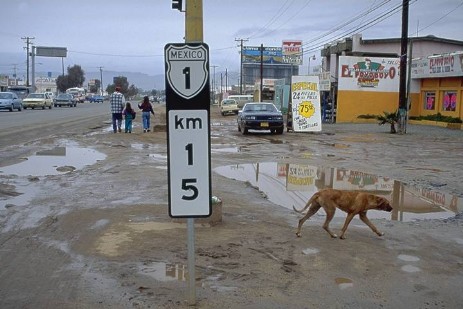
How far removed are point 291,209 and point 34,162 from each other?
8.10m

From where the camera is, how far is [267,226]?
300 inches

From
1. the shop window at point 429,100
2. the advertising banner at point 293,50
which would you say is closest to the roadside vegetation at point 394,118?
the shop window at point 429,100

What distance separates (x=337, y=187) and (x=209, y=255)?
589 cm

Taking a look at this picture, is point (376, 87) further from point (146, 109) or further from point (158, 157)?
point (158, 157)

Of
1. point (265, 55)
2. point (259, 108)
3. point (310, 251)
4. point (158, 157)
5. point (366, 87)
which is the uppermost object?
point (265, 55)

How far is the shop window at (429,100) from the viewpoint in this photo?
1457 inches

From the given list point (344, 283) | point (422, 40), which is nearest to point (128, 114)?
point (344, 283)

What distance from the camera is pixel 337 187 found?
11.5 metres

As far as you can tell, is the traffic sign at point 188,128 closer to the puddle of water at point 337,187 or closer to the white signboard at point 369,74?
the puddle of water at point 337,187

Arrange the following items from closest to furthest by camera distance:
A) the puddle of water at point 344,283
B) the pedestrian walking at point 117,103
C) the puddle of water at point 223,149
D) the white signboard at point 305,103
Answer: the puddle of water at point 344,283 < the puddle of water at point 223,149 < the pedestrian walking at point 117,103 < the white signboard at point 305,103

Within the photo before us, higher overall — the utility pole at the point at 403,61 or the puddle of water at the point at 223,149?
the utility pole at the point at 403,61

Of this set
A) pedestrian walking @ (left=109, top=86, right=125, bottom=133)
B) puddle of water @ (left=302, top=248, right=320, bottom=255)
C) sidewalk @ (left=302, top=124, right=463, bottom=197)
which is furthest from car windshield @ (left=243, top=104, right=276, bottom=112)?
puddle of water @ (left=302, top=248, right=320, bottom=255)

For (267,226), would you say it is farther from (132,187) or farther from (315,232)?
(132,187)

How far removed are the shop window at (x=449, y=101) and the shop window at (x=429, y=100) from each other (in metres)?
1.47
